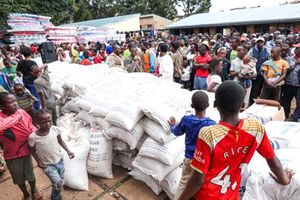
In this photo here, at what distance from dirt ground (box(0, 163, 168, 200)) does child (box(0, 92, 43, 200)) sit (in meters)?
0.46

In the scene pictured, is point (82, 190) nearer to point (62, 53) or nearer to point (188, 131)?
point (188, 131)

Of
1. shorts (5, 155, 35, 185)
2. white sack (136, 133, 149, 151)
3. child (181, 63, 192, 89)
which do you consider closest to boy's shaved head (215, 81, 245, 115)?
white sack (136, 133, 149, 151)

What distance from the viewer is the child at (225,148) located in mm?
1254

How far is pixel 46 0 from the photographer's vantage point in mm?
15398

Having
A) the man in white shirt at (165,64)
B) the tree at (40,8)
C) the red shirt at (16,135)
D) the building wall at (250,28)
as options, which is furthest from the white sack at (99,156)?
the building wall at (250,28)

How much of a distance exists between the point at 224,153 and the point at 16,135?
200 cm

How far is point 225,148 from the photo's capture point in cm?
127

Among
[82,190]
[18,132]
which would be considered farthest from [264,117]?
[18,132]

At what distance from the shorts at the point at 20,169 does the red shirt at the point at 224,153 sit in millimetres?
1878

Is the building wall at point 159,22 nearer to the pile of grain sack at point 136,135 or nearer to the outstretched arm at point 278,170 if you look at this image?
the pile of grain sack at point 136,135

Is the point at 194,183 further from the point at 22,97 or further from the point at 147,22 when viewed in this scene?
the point at 147,22

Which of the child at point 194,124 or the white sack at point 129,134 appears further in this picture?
the white sack at point 129,134

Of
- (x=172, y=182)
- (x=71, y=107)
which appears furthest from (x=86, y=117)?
(x=172, y=182)

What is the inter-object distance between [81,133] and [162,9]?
4144 centimetres
